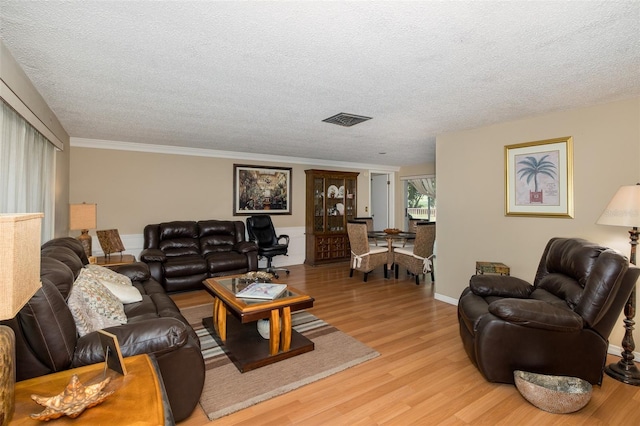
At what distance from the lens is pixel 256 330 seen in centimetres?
319

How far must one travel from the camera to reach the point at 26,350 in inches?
56.4

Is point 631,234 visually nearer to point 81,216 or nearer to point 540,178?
point 540,178

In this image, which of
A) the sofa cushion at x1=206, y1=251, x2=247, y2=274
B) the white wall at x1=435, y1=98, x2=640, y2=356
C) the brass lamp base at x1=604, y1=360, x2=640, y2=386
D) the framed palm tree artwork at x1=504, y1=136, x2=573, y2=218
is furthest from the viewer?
the sofa cushion at x1=206, y1=251, x2=247, y2=274

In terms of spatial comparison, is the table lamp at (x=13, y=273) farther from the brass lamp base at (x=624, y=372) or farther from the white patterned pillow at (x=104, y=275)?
the brass lamp base at (x=624, y=372)

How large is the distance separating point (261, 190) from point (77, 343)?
15.8 ft

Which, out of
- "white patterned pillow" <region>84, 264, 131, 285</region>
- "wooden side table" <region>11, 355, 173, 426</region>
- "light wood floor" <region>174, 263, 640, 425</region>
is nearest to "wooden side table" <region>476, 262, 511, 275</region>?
"light wood floor" <region>174, 263, 640, 425</region>

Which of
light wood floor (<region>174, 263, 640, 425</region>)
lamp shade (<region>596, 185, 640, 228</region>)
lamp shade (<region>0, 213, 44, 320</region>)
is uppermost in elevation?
lamp shade (<region>596, 185, 640, 228</region>)

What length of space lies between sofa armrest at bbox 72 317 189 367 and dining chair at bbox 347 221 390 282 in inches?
145

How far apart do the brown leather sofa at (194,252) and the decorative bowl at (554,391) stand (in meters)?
3.88

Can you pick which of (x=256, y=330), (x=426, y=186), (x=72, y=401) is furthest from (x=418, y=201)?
(x=72, y=401)

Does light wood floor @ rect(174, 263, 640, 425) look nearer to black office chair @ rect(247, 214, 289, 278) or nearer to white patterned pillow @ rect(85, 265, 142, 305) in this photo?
white patterned pillow @ rect(85, 265, 142, 305)

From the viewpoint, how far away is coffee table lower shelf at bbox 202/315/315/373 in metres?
2.57

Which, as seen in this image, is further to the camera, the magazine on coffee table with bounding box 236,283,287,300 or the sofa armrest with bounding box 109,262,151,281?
the sofa armrest with bounding box 109,262,151,281

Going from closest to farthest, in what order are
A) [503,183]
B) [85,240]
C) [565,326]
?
[565,326]
[503,183]
[85,240]
